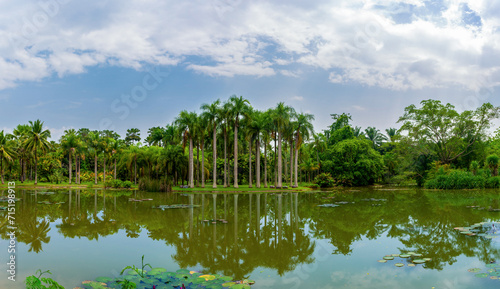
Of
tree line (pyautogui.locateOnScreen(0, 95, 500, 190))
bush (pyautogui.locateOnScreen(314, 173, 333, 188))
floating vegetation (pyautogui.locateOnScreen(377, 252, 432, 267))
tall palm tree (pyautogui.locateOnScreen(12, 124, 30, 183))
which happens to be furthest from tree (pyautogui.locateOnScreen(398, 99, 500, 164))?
tall palm tree (pyautogui.locateOnScreen(12, 124, 30, 183))

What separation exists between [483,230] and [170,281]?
11.2 m

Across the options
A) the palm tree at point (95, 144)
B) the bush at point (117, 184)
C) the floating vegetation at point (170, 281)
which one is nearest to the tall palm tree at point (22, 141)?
the palm tree at point (95, 144)

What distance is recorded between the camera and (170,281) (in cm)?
658

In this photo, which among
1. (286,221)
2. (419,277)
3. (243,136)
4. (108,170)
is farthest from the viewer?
(108,170)

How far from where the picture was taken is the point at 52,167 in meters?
59.3

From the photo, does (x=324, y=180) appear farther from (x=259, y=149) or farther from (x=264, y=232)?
(x=264, y=232)

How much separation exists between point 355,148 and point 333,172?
17.5 ft

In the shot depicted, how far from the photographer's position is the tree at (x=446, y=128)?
48.0m

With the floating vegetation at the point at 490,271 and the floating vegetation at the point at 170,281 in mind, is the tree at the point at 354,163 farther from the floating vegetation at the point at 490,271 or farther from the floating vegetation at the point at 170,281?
the floating vegetation at the point at 170,281

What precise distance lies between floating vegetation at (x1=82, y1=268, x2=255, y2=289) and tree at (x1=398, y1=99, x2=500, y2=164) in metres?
50.6

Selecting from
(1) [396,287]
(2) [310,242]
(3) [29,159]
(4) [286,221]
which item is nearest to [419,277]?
(1) [396,287]

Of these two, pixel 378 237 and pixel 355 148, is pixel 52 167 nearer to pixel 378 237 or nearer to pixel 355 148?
pixel 355 148

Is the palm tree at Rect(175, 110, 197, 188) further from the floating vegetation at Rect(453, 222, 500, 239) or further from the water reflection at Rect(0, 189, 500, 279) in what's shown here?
the floating vegetation at Rect(453, 222, 500, 239)

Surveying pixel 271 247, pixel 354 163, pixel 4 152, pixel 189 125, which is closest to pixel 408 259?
pixel 271 247
